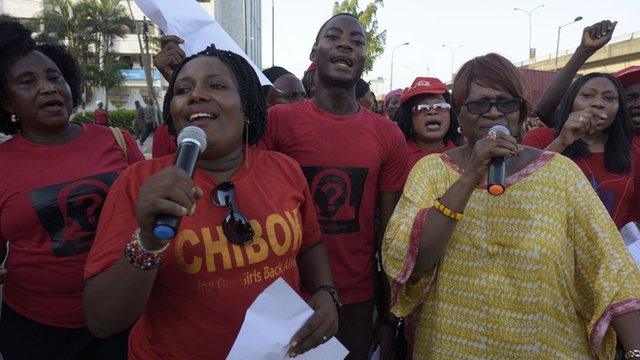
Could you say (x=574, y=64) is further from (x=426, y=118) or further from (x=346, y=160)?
(x=346, y=160)

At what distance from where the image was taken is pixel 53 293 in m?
2.20

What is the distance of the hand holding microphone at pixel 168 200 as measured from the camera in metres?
1.17

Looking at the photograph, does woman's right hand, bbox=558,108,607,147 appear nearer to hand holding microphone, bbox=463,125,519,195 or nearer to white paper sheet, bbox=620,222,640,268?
white paper sheet, bbox=620,222,640,268

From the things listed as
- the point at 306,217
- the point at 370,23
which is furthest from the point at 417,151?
the point at 370,23

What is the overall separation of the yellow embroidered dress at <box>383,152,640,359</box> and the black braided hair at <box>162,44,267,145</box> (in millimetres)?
707

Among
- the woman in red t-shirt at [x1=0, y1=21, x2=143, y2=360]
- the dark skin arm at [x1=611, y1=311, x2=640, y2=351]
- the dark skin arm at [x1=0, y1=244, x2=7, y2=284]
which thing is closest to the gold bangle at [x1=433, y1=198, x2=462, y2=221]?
the dark skin arm at [x1=611, y1=311, x2=640, y2=351]

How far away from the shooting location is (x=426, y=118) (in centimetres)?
396

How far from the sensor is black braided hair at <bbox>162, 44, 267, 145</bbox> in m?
1.96

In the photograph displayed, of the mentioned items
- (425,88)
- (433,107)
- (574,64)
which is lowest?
(433,107)

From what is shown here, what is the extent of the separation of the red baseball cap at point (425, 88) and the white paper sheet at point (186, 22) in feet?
5.84

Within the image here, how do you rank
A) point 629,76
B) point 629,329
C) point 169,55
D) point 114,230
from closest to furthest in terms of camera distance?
1. point 114,230
2. point 629,329
3. point 169,55
4. point 629,76

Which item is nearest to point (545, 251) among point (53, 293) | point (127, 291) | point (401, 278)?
point (401, 278)

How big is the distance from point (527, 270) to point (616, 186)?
4.26 feet

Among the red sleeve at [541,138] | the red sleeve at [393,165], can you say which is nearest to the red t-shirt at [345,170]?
the red sleeve at [393,165]
